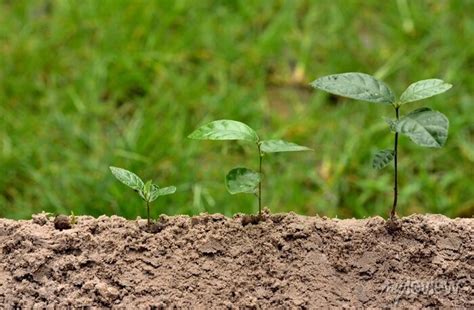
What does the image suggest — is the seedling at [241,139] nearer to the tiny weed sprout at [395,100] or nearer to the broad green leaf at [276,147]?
the broad green leaf at [276,147]

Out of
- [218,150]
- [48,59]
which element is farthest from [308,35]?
[48,59]

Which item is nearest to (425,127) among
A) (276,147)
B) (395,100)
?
(395,100)

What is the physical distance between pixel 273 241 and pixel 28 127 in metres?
1.68

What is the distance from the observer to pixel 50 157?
2840 mm

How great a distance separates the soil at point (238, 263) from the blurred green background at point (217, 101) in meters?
0.97

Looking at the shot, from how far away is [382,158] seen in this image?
1.49 m

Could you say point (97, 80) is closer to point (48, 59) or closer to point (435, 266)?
point (48, 59)

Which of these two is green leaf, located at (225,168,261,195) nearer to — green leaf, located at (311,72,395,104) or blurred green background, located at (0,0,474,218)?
green leaf, located at (311,72,395,104)

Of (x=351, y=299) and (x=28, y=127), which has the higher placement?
(x=351, y=299)

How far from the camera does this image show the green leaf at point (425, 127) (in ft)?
4.58

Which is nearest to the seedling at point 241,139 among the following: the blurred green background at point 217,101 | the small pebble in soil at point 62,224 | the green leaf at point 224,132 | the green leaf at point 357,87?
the green leaf at point 224,132

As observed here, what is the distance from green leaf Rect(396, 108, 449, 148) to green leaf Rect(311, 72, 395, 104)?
61 mm

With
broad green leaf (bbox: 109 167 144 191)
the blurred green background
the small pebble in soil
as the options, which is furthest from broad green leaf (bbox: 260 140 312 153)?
the blurred green background

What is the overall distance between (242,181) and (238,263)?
0.17 m
